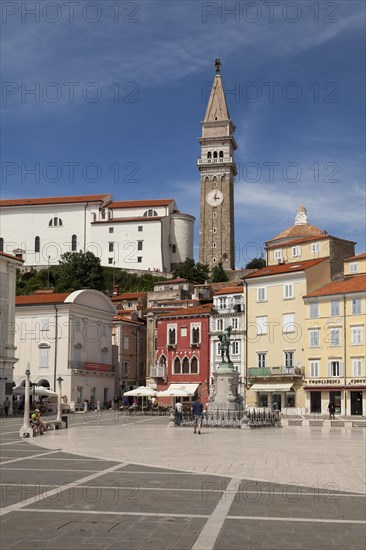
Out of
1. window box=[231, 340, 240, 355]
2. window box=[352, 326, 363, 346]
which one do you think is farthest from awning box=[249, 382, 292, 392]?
window box=[352, 326, 363, 346]

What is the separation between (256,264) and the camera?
12425 centimetres

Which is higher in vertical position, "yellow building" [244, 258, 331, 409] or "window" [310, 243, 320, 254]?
"window" [310, 243, 320, 254]

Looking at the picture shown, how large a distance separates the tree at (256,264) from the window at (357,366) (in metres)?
62.0

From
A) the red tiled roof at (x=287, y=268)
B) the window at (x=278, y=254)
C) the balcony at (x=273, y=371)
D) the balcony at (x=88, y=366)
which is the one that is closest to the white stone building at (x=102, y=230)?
the window at (x=278, y=254)

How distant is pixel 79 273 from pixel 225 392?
72.1 metres

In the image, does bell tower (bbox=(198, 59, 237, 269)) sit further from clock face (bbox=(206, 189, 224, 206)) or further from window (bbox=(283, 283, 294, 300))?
window (bbox=(283, 283, 294, 300))

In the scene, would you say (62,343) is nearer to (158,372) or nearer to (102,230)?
(158,372)

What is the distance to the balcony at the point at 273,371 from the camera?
64.8 meters

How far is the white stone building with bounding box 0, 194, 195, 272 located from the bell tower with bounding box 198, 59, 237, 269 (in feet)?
12.1

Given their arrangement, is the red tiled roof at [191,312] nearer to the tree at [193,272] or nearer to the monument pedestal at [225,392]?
the monument pedestal at [225,392]

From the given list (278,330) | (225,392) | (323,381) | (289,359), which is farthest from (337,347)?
(225,392)

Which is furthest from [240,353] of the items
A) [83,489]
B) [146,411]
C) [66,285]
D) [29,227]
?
[29,227]

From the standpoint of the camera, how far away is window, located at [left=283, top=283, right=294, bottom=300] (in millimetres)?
67500

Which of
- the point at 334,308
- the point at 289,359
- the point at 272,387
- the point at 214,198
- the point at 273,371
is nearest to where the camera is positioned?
the point at 334,308
